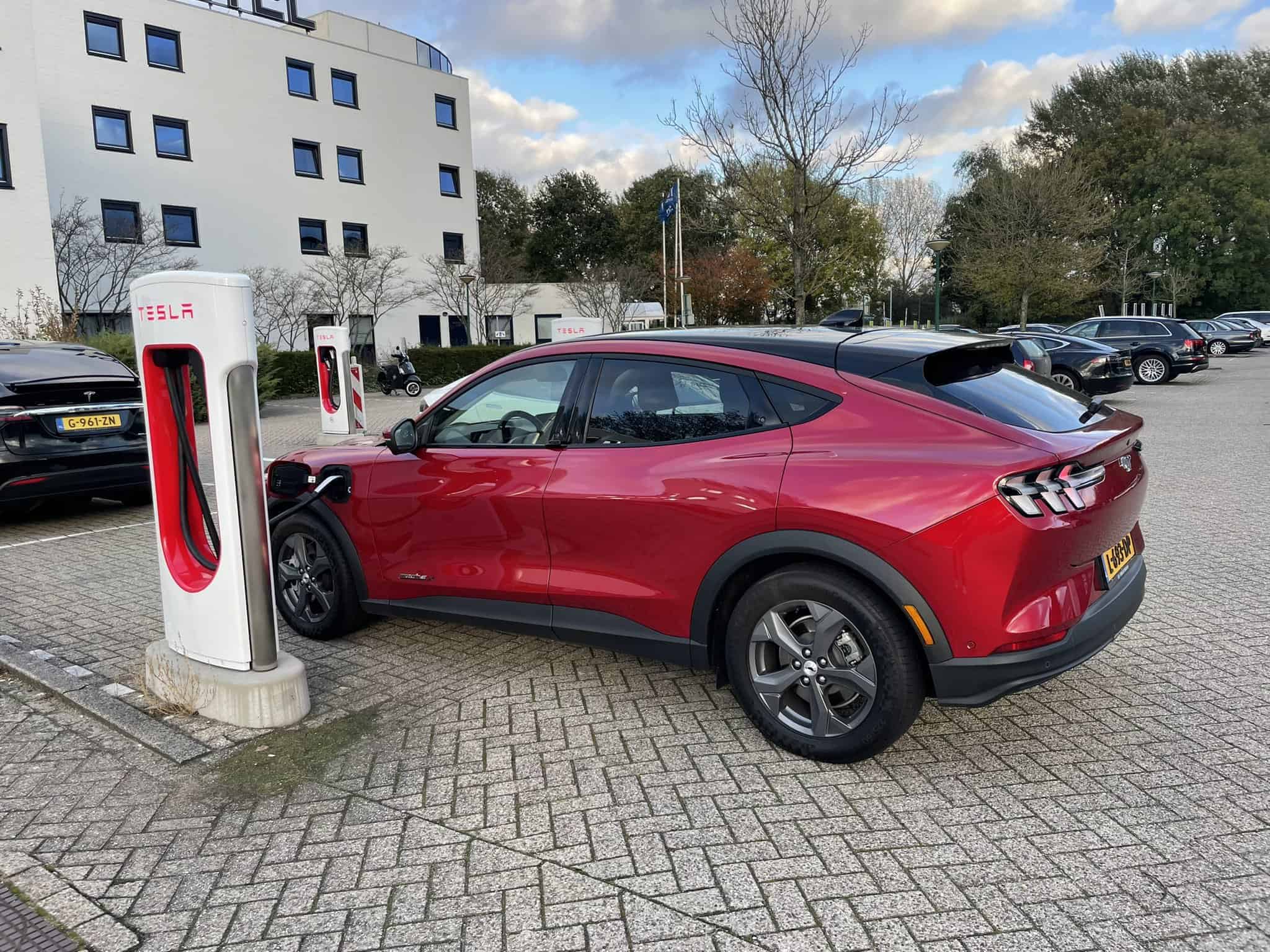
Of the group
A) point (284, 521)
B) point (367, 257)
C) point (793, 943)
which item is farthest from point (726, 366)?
point (367, 257)

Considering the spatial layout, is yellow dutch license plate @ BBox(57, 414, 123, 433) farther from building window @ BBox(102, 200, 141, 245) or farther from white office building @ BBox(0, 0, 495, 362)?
building window @ BBox(102, 200, 141, 245)

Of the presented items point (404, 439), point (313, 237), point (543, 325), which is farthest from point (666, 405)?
point (543, 325)

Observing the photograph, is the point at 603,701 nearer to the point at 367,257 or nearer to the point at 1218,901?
the point at 1218,901

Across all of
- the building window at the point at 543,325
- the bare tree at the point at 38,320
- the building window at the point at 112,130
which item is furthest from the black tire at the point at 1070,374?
the building window at the point at 543,325

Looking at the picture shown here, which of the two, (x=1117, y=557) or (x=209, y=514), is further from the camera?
(x=209, y=514)

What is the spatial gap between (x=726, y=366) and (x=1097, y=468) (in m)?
1.38

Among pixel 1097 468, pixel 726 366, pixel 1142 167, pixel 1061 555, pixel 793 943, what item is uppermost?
pixel 1142 167

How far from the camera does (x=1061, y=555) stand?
3082 mm

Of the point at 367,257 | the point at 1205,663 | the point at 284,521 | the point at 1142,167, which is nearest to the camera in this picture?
the point at 1205,663

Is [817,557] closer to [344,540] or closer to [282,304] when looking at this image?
[344,540]

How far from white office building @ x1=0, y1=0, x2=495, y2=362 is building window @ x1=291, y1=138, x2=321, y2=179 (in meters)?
0.06

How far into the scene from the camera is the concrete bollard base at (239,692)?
3830 mm

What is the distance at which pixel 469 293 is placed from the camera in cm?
3784

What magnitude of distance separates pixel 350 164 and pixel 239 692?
35.6 m
